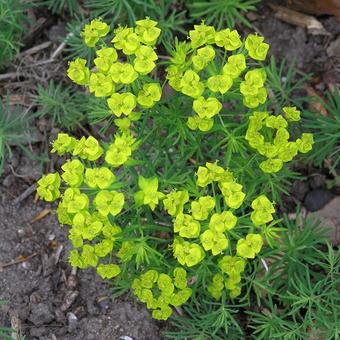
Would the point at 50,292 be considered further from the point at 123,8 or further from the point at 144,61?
the point at 123,8

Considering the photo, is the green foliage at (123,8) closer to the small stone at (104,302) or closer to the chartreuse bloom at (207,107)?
the chartreuse bloom at (207,107)

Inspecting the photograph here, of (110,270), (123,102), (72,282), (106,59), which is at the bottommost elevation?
(72,282)

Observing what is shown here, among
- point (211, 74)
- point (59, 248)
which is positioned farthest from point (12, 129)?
point (211, 74)

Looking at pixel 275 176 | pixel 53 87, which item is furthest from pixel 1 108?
pixel 275 176

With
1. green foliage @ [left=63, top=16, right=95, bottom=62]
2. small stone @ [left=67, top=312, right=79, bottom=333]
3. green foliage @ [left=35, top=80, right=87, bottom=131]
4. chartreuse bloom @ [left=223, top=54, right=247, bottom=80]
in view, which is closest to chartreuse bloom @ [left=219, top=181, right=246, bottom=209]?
chartreuse bloom @ [left=223, top=54, right=247, bottom=80]

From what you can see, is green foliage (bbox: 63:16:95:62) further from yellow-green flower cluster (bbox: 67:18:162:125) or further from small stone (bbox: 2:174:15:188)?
yellow-green flower cluster (bbox: 67:18:162:125)

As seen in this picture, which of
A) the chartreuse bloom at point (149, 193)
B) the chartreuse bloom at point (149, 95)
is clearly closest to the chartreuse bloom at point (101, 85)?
the chartreuse bloom at point (149, 95)

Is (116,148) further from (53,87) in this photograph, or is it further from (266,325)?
(53,87)

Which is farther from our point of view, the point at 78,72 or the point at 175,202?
the point at 78,72
